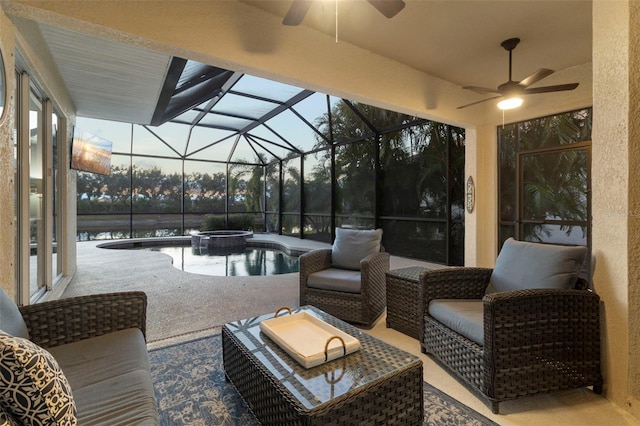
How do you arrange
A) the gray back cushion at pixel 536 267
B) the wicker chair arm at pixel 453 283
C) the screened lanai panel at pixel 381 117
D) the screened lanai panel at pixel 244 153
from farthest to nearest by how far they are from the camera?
the screened lanai panel at pixel 244 153 < the screened lanai panel at pixel 381 117 < the wicker chair arm at pixel 453 283 < the gray back cushion at pixel 536 267

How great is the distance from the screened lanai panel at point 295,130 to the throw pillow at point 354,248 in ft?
16.8

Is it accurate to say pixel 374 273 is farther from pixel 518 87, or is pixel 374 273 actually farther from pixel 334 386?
pixel 518 87

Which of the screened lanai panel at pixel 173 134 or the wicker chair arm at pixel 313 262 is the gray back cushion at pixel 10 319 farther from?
the screened lanai panel at pixel 173 134

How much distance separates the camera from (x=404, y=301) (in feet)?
8.64

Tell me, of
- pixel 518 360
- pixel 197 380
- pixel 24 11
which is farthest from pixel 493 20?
pixel 197 380

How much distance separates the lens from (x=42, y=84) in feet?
9.93

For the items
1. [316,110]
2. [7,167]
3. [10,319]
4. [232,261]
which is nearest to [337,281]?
[10,319]

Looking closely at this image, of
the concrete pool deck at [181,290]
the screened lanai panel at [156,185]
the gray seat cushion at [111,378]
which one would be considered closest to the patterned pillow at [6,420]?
the gray seat cushion at [111,378]

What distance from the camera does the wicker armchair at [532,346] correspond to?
166cm

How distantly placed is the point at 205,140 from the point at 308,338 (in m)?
9.79

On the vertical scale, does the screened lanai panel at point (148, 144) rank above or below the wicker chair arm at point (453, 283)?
above

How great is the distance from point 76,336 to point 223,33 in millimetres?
2365

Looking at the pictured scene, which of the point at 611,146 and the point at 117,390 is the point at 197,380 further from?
the point at 611,146

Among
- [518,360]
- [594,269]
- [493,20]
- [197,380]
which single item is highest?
[493,20]
